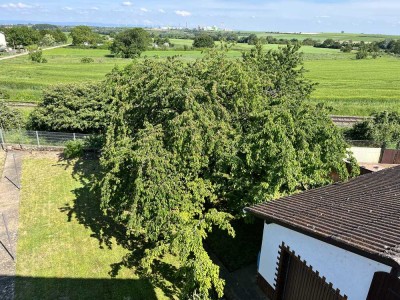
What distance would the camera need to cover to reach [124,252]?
44.2 ft

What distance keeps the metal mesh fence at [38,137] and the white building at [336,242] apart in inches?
680

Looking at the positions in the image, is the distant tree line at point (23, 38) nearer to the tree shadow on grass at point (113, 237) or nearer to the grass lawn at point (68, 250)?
the grass lawn at point (68, 250)

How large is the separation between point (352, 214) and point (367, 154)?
19.8 metres

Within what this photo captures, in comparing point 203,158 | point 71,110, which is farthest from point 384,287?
point 71,110

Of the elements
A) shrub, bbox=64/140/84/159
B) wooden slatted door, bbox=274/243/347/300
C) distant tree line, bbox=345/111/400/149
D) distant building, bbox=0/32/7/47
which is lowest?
shrub, bbox=64/140/84/159

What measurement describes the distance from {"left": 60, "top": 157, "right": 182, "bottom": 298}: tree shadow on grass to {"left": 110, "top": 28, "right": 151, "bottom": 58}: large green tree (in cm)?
6962

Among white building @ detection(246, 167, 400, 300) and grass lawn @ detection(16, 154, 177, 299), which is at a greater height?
white building @ detection(246, 167, 400, 300)

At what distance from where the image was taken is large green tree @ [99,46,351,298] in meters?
10.7

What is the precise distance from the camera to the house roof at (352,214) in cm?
593

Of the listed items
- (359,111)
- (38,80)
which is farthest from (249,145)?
(38,80)

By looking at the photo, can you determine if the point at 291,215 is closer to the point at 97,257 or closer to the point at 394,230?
the point at 394,230

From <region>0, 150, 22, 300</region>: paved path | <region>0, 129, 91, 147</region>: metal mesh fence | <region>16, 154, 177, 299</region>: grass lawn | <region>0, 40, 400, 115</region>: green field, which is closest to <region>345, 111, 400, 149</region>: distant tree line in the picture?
<region>0, 40, 400, 115</region>: green field

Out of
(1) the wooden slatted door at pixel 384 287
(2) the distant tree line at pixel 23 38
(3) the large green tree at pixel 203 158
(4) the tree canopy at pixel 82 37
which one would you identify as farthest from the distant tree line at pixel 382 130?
(2) the distant tree line at pixel 23 38

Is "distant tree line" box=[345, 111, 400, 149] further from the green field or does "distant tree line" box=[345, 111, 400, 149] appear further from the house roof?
the house roof
